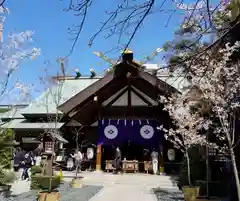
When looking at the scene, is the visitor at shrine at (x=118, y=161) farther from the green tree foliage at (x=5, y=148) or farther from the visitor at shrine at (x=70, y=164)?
the green tree foliage at (x=5, y=148)

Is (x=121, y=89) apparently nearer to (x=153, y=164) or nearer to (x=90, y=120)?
(x=90, y=120)

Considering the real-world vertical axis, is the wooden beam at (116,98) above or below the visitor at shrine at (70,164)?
above

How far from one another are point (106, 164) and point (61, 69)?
6695 millimetres

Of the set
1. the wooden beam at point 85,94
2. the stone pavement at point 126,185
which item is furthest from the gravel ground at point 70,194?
the wooden beam at point 85,94

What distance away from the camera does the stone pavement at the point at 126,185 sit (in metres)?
10.9

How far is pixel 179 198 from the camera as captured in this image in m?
10.6

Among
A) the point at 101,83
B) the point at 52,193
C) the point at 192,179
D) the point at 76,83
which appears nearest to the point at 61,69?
the point at 101,83

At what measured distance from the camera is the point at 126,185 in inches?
543

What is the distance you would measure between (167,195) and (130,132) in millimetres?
7557

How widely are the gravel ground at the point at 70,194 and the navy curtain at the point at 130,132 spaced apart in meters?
5.67

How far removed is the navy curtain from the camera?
18.2m

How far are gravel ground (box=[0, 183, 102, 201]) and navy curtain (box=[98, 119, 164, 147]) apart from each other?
5.67 m

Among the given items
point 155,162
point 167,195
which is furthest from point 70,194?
point 155,162

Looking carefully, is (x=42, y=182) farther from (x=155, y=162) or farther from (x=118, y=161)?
(x=155, y=162)
